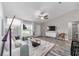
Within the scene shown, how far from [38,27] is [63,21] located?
2.00 feet

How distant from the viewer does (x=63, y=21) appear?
7.56ft

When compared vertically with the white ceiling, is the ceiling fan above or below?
below

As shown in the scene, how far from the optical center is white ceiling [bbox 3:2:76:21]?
87.5 inches

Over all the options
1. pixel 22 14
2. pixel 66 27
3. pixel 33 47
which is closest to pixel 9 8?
pixel 22 14

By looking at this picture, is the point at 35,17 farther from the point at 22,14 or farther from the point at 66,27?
the point at 66,27

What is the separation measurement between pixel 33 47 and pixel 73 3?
136 cm

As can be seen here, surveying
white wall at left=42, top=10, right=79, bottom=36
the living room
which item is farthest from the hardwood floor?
white wall at left=42, top=10, right=79, bottom=36

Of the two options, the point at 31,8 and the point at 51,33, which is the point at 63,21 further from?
the point at 31,8

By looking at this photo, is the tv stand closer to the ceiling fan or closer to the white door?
the white door

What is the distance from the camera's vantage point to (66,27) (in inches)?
90.0

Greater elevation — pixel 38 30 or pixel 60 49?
pixel 38 30

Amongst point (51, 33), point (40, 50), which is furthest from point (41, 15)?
point (40, 50)

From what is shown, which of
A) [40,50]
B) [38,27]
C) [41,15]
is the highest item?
[41,15]

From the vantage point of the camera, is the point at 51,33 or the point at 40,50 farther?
the point at 51,33
